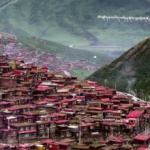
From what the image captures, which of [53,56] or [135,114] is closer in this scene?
[135,114]

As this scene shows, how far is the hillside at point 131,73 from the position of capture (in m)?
47.0

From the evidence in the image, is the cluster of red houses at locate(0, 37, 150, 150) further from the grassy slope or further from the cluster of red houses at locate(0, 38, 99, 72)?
the grassy slope

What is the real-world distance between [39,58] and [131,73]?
15269 millimetres

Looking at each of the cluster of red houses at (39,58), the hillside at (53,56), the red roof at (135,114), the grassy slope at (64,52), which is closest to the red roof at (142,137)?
the red roof at (135,114)

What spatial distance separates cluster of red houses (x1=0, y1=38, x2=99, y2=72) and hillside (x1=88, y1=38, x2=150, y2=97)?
Answer: 6319mm

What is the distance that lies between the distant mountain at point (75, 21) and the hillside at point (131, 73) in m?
44.3

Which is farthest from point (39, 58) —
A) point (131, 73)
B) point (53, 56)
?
point (131, 73)

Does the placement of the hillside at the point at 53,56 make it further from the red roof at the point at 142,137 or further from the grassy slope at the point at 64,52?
the red roof at the point at 142,137

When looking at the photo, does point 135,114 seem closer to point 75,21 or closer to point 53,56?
point 53,56

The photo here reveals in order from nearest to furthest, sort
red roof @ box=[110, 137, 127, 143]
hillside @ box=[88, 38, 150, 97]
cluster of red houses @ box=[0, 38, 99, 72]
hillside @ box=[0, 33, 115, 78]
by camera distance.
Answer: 1. red roof @ box=[110, 137, 127, 143]
2. hillside @ box=[88, 38, 150, 97]
3. cluster of red houses @ box=[0, 38, 99, 72]
4. hillside @ box=[0, 33, 115, 78]

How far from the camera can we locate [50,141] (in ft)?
83.9

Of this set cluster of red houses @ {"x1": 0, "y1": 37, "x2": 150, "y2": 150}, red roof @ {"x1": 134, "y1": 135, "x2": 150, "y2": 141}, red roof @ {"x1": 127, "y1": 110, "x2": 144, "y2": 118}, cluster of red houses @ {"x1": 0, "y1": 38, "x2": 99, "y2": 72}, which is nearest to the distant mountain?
cluster of red houses @ {"x1": 0, "y1": 38, "x2": 99, "y2": 72}

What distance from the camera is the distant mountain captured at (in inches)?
4097

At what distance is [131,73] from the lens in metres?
51.2
